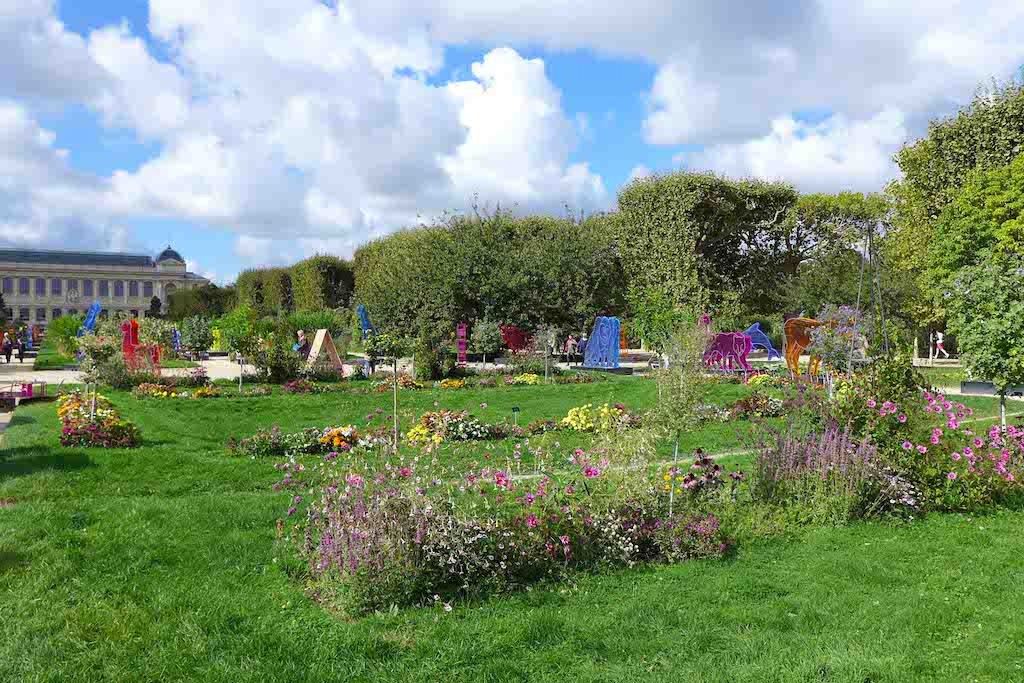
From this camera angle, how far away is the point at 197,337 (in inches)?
1240

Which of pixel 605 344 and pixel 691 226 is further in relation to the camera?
pixel 691 226

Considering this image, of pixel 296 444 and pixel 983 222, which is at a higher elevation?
pixel 983 222

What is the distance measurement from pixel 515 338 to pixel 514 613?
18642 mm

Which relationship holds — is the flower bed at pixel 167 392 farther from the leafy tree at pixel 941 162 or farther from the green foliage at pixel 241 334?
the leafy tree at pixel 941 162

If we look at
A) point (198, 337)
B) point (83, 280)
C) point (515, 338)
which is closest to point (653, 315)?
point (515, 338)

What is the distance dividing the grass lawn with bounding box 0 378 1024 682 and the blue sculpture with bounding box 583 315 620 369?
14.9 m

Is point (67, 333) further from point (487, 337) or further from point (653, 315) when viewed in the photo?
point (653, 315)

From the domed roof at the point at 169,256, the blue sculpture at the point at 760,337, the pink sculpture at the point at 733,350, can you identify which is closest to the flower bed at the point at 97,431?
the pink sculpture at the point at 733,350

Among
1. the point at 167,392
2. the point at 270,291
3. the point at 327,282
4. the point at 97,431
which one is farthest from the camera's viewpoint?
the point at 270,291

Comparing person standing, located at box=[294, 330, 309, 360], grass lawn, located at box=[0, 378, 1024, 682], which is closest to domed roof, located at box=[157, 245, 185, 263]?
person standing, located at box=[294, 330, 309, 360]

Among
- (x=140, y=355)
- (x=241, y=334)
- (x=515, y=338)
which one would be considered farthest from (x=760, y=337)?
(x=140, y=355)

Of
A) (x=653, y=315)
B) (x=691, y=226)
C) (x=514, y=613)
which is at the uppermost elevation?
(x=691, y=226)

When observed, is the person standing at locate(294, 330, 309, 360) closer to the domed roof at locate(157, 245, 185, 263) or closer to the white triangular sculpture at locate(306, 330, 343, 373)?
the white triangular sculpture at locate(306, 330, 343, 373)

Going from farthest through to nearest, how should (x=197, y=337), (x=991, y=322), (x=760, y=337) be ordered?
1. (x=197, y=337)
2. (x=760, y=337)
3. (x=991, y=322)
